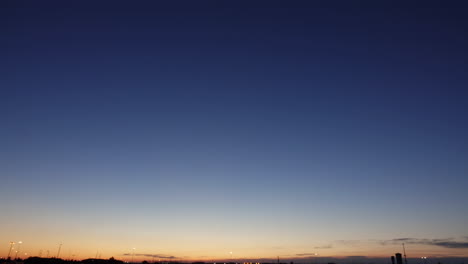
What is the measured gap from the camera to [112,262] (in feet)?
601

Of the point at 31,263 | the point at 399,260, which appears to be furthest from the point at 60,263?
the point at 399,260

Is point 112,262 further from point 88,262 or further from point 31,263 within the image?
point 31,263

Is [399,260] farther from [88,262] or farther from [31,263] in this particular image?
[88,262]

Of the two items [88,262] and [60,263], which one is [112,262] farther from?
[60,263]

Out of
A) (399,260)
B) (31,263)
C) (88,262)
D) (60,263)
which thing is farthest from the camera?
(88,262)

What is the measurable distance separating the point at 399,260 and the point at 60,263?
459 feet

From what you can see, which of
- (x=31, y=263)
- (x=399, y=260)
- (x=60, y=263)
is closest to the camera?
(x=399, y=260)

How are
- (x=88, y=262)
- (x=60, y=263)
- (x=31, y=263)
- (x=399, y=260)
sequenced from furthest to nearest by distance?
(x=88, y=262) → (x=60, y=263) → (x=31, y=263) → (x=399, y=260)

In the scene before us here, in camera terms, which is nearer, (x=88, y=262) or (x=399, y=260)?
(x=399, y=260)

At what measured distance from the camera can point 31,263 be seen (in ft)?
440

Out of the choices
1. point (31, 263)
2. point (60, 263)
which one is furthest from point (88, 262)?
point (31, 263)

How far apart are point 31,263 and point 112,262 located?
2121 inches

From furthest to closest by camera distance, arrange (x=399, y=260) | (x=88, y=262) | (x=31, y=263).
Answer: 1. (x=88, y=262)
2. (x=31, y=263)
3. (x=399, y=260)

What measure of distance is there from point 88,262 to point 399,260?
155 m
